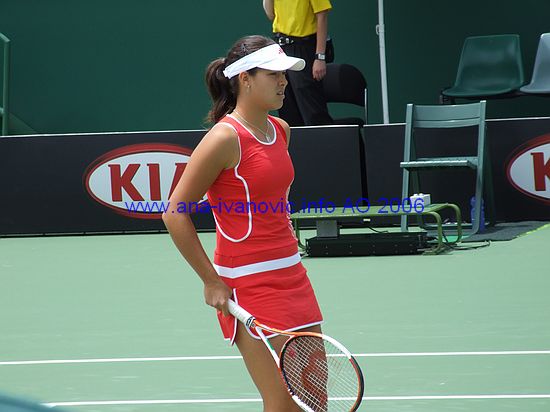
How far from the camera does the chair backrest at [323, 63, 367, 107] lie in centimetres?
1211

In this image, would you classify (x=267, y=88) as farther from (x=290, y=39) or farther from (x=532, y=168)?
(x=290, y=39)

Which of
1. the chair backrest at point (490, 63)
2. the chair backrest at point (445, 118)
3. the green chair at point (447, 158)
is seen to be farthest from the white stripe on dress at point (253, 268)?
the chair backrest at point (490, 63)

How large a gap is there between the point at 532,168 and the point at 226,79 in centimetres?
753

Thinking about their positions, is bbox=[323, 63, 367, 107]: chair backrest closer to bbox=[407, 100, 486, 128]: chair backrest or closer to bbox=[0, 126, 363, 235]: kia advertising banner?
bbox=[0, 126, 363, 235]: kia advertising banner

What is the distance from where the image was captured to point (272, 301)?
3.54 meters

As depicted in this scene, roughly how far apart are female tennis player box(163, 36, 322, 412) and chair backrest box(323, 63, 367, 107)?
847 centimetres

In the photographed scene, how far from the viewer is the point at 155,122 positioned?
1507 centimetres

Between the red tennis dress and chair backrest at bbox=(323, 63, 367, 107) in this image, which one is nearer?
the red tennis dress

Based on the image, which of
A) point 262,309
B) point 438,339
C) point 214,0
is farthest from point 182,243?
point 214,0

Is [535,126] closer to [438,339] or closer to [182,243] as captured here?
[438,339]

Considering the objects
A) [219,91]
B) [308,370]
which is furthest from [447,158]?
[308,370]

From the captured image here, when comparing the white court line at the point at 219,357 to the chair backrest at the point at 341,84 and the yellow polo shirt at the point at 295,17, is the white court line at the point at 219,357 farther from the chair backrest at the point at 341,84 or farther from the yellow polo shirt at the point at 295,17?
the chair backrest at the point at 341,84

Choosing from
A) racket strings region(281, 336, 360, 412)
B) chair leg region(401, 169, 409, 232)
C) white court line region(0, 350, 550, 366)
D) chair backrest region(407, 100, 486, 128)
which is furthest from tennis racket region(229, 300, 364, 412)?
chair backrest region(407, 100, 486, 128)

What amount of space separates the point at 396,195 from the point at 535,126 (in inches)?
56.1
